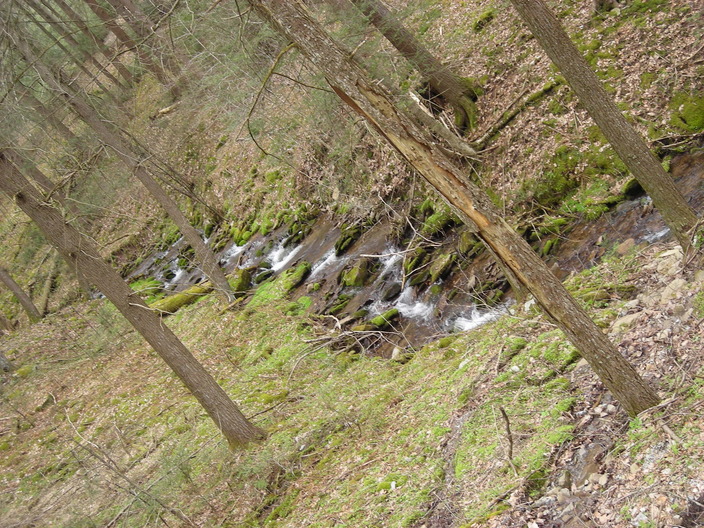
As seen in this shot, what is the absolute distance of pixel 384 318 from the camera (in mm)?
10055

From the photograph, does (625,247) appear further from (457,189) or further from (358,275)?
(358,275)

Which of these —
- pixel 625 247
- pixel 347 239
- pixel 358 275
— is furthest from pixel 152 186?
pixel 625 247

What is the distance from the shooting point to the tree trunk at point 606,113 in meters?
6.48

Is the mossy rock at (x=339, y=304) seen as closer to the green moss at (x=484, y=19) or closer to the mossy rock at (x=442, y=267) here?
the mossy rock at (x=442, y=267)

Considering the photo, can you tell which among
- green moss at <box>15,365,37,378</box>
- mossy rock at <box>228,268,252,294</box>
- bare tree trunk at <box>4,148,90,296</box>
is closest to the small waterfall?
mossy rock at <box>228,268,252,294</box>

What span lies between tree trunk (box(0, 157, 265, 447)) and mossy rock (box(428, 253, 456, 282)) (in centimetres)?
438

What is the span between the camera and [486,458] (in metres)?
5.00

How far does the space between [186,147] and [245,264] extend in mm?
8810

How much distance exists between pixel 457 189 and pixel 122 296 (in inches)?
204

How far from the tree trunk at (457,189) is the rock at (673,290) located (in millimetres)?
1529

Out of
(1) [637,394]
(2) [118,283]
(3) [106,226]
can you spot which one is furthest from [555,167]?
(3) [106,226]

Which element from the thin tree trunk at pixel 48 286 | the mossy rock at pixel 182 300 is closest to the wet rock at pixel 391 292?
the mossy rock at pixel 182 300

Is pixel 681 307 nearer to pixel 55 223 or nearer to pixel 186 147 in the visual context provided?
pixel 55 223

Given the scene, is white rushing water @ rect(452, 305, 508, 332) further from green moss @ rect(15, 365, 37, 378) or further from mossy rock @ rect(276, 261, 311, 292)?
green moss @ rect(15, 365, 37, 378)
